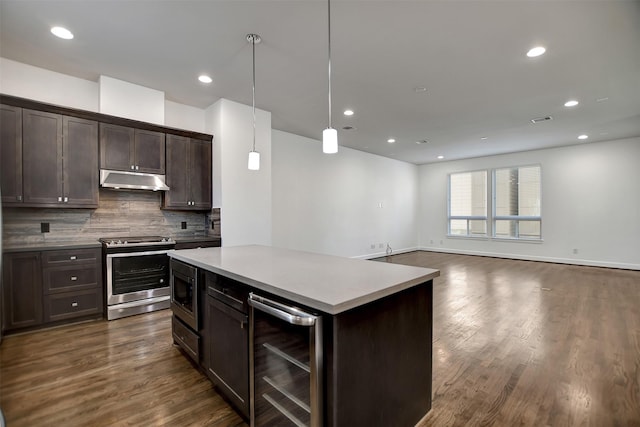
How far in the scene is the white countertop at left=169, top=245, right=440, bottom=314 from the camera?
1.28 m

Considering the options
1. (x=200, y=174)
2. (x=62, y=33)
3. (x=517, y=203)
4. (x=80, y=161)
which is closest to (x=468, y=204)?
(x=517, y=203)

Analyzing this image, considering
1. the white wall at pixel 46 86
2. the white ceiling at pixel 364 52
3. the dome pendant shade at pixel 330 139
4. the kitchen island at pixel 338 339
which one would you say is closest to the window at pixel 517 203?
the white ceiling at pixel 364 52

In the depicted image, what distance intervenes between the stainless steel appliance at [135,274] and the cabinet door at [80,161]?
1.95 ft

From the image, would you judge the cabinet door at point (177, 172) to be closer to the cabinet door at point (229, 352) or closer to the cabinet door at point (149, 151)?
the cabinet door at point (149, 151)

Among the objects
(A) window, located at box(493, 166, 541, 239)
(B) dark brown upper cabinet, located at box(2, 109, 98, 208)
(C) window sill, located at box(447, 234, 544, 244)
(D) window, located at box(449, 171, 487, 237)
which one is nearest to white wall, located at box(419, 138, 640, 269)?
(C) window sill, located at box(447, 234, 544, 244)

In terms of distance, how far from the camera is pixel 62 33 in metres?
2.72

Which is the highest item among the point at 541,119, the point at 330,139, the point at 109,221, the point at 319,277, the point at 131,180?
the point at 541,119

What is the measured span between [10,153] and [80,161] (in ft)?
1.87

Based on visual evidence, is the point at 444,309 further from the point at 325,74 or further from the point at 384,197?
the point at 384,197

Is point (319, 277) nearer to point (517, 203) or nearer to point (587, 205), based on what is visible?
point (587, 205)

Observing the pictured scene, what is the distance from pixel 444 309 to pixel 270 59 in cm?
374

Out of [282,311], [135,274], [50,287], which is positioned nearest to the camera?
[282,311]

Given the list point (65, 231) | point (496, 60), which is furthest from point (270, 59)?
point (65, 231)

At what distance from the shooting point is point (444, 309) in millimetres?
3830
